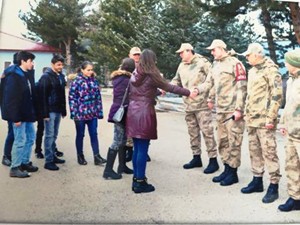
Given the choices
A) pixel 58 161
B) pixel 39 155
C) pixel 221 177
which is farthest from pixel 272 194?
pixel 39 155

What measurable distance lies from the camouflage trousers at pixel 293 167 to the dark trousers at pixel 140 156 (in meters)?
0.79

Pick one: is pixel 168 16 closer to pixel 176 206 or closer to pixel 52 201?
pixel 176 206

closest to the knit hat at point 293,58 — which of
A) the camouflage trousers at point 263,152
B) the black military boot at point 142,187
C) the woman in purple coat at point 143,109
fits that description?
the camouflage trousers at point 263,152

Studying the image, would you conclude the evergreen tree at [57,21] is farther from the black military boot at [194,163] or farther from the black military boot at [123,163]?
the black military boot at [194,163]

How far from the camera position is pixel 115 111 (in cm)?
275

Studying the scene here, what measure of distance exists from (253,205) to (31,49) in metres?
1.57

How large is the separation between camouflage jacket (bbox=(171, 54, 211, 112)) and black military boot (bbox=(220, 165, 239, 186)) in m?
0.41

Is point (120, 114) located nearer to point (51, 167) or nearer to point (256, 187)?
point (51, 167)

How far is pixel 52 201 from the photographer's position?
2.61 metres

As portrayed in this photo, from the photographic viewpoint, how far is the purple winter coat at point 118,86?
2.74 metres

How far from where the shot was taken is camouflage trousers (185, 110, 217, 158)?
2816 mm

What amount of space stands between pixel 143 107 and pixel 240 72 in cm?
61

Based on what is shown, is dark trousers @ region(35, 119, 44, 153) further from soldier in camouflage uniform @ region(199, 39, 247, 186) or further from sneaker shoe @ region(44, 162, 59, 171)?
soldier in camouflage uniform @ region(199, 39, 247, 186)

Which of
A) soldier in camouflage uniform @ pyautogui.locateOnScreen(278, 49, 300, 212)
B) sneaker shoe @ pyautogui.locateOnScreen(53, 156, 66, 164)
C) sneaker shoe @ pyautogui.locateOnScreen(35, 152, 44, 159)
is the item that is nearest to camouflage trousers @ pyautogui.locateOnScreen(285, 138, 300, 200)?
soldier in camouflage uniform @ pyautogui.locateOnScreen(278, 49, 300, 212)
